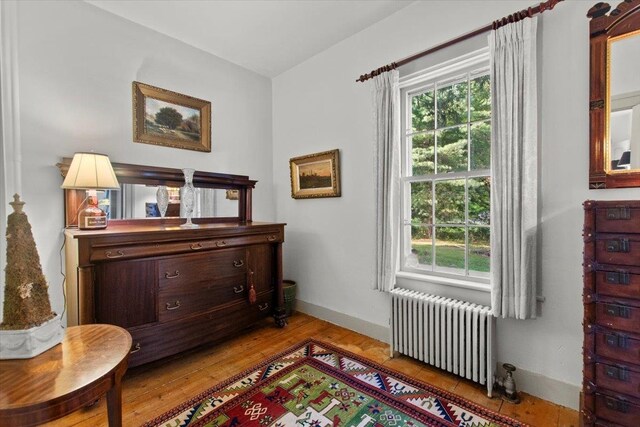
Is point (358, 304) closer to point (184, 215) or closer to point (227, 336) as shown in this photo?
point (227, 336)

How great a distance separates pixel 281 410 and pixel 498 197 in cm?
194

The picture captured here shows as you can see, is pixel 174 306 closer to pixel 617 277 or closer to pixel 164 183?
pixel 164 183

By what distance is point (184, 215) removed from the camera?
281cm

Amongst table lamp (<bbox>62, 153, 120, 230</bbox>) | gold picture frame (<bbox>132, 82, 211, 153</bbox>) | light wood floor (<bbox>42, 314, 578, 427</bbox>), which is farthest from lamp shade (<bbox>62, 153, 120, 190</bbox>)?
light wood floor (<bbox>42, 314, 578, 427</bbox>)

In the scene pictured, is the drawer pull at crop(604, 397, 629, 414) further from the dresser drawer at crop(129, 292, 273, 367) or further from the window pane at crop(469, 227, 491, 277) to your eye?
the dresser drawer at crop(129, 292, 273, 367)

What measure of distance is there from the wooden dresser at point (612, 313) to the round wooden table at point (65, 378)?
6.95ft

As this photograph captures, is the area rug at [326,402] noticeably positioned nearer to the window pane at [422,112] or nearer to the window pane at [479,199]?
the window pane at [479,199]

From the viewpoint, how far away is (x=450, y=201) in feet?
7.61

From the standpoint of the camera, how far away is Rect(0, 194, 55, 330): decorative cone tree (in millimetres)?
1094

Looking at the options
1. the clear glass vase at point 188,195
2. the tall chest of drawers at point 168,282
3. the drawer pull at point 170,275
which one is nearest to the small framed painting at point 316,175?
the tall chest of drawers at point 168,282

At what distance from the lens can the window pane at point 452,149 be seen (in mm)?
2242

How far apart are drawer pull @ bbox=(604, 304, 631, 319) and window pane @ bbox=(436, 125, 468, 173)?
121 centimetres

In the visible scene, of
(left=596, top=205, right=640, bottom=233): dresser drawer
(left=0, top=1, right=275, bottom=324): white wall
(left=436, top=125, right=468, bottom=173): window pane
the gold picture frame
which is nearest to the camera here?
(left=596, top=205, right=640, bottom=233): dresser drawer

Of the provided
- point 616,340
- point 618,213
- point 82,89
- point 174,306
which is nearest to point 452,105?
point 618,213
